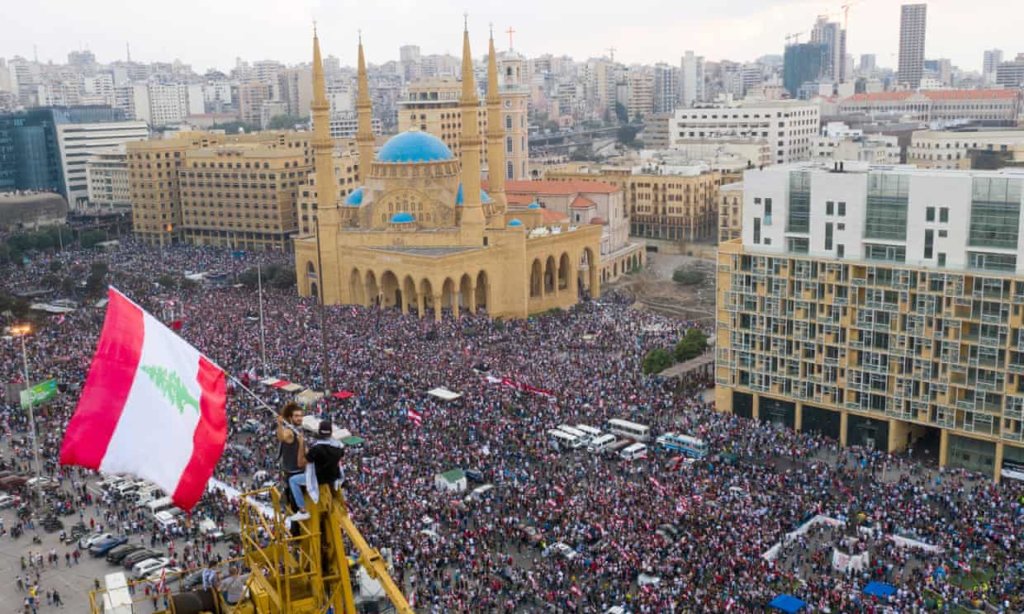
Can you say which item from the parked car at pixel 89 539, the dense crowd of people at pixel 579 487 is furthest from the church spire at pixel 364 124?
the parked car at pixel 89 539

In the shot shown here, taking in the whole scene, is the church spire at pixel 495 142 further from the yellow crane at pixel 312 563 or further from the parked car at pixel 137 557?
the yellow crane at pixel 312 563

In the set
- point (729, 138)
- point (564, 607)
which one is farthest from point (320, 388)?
point (729, 138)

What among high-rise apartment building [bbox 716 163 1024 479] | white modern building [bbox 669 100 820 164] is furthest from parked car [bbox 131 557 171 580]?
white modern building [bbox 669 100 820 164]

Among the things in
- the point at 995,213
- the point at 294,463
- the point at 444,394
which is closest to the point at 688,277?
the point at 444,394

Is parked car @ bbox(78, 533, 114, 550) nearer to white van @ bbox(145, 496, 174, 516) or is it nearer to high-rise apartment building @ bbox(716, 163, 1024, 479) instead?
white van @ bbox(145, 496, 174, 516)

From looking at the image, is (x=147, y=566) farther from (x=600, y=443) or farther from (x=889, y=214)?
(x=889, y=214)

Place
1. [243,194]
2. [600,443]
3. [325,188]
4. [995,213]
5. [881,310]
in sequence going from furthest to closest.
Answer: [243,194] → [325,188] → [881,310] → [600,443] → [995,213]
